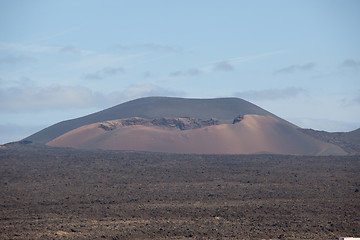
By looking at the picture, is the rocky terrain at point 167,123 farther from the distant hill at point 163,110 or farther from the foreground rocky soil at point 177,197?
the foreground rocky soil at point 177,197

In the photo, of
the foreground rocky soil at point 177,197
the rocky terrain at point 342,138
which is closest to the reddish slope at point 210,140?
the rocky terrain at point 342,138

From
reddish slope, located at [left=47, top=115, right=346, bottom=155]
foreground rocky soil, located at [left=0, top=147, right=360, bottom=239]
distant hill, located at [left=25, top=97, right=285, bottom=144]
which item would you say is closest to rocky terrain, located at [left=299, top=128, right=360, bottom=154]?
reddish slope, located at [left=47, top=115, right=346, bottom=155]

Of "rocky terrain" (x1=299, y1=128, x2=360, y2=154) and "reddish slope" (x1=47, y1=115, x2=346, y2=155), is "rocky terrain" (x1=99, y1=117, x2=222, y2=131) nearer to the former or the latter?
"reddish slope" (x1=47, y1=115, x2=346, y2=155)

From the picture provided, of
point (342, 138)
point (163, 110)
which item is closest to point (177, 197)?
point (342, 138)

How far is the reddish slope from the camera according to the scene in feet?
261

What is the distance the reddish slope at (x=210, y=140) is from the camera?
79500 millimetres

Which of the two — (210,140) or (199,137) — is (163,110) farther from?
(210,140)

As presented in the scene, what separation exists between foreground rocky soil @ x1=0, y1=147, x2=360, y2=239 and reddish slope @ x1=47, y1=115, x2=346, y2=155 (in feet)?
50.7

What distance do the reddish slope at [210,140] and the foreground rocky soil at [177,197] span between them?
15447mm

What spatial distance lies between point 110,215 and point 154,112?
266ft

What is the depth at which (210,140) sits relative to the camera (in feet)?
271

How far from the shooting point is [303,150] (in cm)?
7881

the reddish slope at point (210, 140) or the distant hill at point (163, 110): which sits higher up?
the distant hill at point (163, 110)

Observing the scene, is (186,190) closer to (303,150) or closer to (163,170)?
(163,170)
